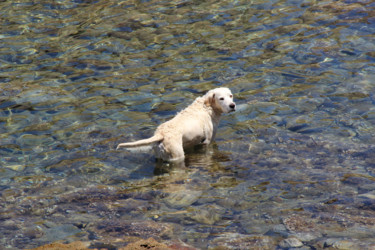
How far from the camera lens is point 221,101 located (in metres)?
8.69

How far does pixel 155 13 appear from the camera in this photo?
14688mm

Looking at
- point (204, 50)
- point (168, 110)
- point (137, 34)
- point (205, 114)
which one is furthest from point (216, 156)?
→ point (137, 34)

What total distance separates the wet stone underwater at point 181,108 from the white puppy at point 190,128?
0.25m

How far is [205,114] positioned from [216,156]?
2.59 feet

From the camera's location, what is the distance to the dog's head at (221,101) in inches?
339

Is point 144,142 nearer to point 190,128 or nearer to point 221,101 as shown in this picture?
point 190,128

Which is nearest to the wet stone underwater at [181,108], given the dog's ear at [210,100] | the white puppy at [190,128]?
the white puppy at [190,128]

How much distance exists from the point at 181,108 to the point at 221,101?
1.24 meters

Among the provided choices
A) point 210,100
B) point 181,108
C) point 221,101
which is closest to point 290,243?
point 221,101

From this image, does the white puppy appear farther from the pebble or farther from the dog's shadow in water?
the pebble

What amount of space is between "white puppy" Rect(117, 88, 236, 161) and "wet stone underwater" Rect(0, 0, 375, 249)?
0.84 ft

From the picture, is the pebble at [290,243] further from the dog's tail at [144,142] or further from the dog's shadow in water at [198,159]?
the dog's tail at [144,142]

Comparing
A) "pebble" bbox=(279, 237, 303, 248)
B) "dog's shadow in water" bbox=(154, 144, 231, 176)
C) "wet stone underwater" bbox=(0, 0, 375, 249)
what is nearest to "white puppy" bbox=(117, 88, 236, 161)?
"dog's shadow in water" bbox=(154, 144, 231, 176)

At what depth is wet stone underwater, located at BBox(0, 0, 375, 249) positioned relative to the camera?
6.30 m
